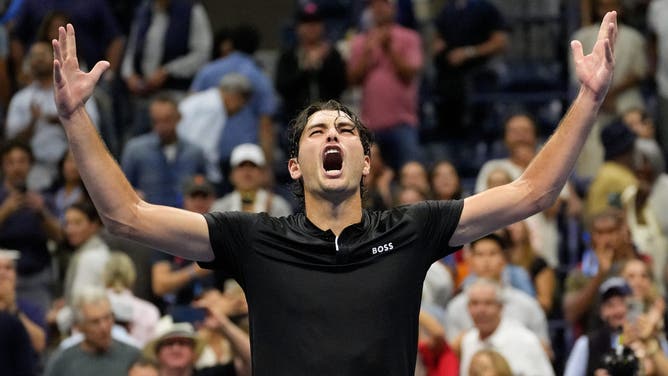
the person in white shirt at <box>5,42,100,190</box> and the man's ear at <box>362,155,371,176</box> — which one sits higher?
the man's ear at <box>362,155,371,176</box>

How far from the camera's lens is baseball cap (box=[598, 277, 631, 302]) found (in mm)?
9344

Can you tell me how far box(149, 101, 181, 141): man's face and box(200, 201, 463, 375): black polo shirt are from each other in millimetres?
7153

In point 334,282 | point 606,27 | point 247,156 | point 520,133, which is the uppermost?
point 606,27

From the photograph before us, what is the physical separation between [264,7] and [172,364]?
8.69 m

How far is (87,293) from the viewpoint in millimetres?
10070

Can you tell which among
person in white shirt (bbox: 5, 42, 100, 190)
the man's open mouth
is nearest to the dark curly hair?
the man's open mouth

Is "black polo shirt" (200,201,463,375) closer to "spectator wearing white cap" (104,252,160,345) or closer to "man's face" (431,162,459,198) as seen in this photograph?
"spectator wearing white cap" (104,252,160,345)

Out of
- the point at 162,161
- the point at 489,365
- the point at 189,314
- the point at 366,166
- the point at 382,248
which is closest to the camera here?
the point at 382,248

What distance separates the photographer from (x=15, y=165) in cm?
1243

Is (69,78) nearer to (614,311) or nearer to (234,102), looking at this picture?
(614,311)

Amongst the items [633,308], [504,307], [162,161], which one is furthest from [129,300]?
[633,308]

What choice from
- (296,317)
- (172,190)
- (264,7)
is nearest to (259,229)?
(296,317)

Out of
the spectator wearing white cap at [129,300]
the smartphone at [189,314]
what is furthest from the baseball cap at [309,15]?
the smartphone at [189,314]

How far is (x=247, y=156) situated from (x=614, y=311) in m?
3.62
